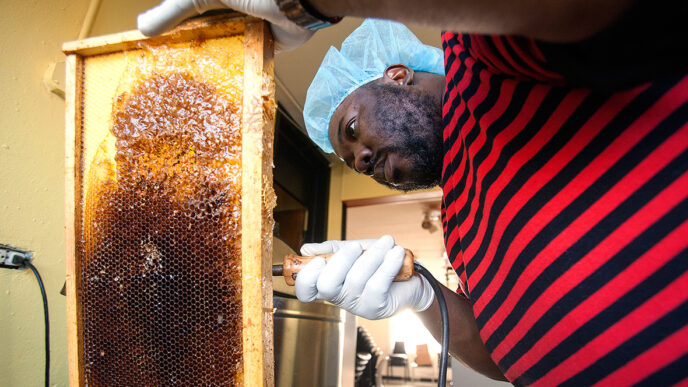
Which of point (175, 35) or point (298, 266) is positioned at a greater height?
point (175, 35)

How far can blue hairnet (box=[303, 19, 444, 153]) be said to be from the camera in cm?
138

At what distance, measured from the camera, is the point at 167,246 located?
29.9 inches

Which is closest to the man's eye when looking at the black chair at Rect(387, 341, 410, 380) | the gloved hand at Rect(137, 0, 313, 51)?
the gloved hand at Rect(137, 0, 313, 51)

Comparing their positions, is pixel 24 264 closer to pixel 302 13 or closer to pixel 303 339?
pixel 303 339

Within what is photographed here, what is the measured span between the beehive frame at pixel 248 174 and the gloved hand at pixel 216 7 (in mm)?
32

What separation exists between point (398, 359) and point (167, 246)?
20.9 feet

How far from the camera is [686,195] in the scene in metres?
0.48

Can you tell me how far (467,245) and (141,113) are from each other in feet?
2.61

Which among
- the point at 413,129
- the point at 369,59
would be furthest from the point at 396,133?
the point at 369,59

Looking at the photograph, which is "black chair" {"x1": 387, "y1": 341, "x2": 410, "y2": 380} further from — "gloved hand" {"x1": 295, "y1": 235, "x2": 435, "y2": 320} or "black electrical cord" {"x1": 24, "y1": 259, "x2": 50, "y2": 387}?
"gloved hand" {"x1": 295, "y1": 235, "x2": 435, "y2": 320}

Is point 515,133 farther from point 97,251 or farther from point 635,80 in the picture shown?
point 97,251

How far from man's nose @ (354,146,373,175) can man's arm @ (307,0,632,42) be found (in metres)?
0.89

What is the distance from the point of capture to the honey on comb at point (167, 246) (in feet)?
2.39

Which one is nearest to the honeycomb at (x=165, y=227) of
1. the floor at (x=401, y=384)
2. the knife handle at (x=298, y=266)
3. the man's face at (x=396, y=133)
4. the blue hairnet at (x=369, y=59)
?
the knife handle at (x=298, y=266)
